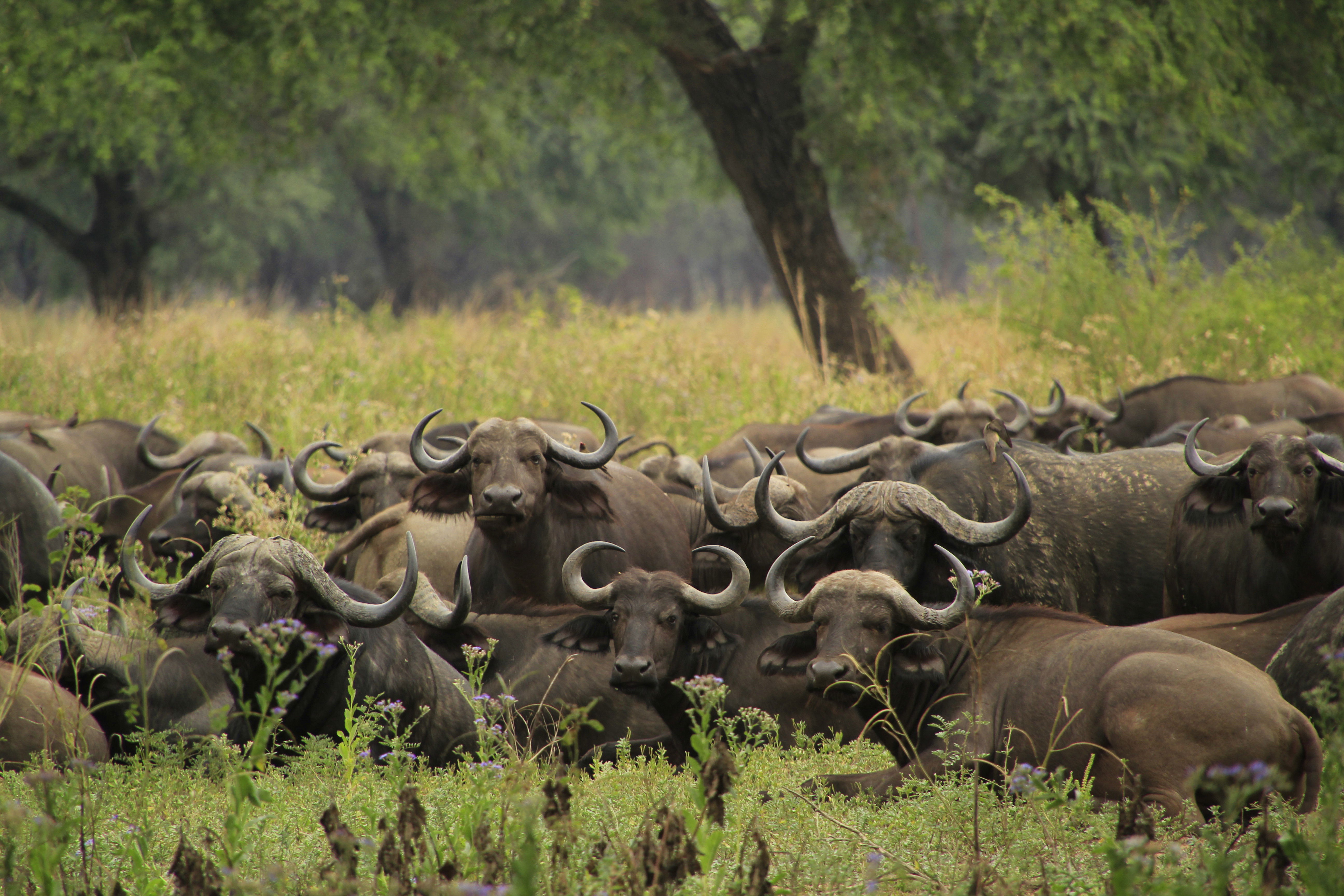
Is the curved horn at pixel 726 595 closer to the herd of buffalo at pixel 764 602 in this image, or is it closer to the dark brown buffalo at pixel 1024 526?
the herd of buffalo at pixel 764 602

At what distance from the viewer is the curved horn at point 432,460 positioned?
280 inches

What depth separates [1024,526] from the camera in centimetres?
640

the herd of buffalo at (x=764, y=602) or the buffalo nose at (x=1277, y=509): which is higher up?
the buffalo nose at (x=1277, y=509)

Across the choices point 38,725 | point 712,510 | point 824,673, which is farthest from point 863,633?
point 38,725

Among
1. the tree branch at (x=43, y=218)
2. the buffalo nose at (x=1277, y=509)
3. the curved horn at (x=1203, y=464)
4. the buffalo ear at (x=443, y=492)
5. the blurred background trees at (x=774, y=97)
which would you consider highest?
the blurred background trees at (x=774, y=97)

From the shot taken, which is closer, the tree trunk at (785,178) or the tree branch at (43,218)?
the tree trunk at (785,178)

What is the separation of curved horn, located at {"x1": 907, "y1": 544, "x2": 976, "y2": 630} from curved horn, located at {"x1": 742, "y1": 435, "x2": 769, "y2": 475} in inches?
107

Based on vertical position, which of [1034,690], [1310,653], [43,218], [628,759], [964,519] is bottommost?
[628,759]

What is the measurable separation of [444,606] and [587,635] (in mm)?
910

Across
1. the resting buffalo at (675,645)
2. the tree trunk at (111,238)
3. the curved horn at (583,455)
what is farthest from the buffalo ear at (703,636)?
the tree trunk at (111,238)

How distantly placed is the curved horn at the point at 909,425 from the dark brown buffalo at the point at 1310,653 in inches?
182

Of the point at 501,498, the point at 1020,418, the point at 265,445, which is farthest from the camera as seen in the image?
the point at 265,445

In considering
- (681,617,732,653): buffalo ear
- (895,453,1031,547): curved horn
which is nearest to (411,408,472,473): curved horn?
(681,617,732,653): buffalo ear

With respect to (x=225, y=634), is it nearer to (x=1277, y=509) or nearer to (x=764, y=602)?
(x=764, y=602)
